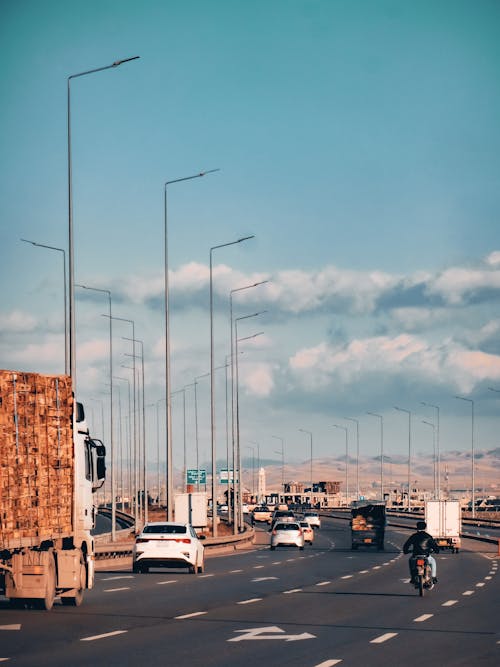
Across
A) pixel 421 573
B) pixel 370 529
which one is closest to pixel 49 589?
pixel 421 573

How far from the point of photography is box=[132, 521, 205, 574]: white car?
128ft

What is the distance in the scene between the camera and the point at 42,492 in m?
22.8

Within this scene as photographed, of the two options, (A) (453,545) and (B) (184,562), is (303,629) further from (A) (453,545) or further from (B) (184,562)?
(A) (453,545)

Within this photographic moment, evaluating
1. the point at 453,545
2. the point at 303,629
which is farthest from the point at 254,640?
the point at 453,545

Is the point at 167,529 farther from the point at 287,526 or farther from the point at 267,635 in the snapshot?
the point at 287,526

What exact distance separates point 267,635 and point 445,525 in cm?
4553

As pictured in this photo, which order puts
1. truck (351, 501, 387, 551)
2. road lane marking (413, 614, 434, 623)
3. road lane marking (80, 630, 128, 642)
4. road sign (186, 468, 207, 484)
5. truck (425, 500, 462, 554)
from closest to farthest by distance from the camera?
road lane marking (80, 630, 128, 642) → road lane marking (413, 614, 434, 623) → truck (425, 500, 462, 554) → truck (351, 501, 387, 551) → road sign (186, 468, 207, 484)

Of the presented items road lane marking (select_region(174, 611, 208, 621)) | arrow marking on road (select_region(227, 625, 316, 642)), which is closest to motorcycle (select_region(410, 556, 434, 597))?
road lane marking (select_region(174, 611, 208, 621))

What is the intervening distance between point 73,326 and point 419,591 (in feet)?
43.8

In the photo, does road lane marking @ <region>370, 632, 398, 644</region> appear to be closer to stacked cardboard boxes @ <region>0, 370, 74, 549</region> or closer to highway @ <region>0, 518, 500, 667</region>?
highway @ <region>0, 518, 500, 667</region>

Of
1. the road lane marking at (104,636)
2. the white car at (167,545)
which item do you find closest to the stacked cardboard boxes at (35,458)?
the road lane marking at (104,636)

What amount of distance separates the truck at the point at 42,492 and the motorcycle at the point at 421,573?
23.7 feet

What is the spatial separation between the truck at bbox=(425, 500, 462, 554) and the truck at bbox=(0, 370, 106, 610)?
132ft

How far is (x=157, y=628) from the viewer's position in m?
20.8
